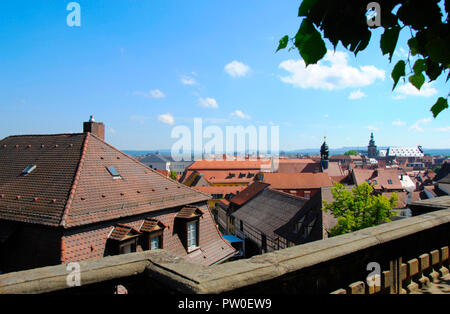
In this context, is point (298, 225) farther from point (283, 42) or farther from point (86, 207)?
point (283, 42)

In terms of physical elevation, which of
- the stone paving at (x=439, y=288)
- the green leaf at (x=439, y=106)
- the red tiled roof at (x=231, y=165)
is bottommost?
the red tiled roof at (x=231, y=165)

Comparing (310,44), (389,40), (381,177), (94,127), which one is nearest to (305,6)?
(310,44)

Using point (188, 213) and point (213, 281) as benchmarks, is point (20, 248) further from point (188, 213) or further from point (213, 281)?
point (213, 281)

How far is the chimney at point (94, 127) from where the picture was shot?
622 inches

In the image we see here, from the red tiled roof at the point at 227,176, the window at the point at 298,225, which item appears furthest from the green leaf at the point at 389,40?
the red tiled roof at the point at 227,176

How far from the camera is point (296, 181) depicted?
A: 184ft

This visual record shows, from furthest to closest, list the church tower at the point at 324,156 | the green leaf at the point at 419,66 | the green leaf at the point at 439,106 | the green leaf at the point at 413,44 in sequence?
the church tower at the point at 324,156, the green leaf at the point at 439,106, the green leaf at the point at 419,66, the green leaf at the point at 413,44

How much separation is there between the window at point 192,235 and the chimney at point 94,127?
725cm

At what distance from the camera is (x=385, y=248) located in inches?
119

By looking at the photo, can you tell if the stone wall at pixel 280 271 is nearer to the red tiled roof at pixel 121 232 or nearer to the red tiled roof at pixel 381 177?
the red tiled roof at pixel 121 232

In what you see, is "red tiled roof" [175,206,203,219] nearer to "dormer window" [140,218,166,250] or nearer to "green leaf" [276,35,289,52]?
"dormer window" [140,218,166,250]
